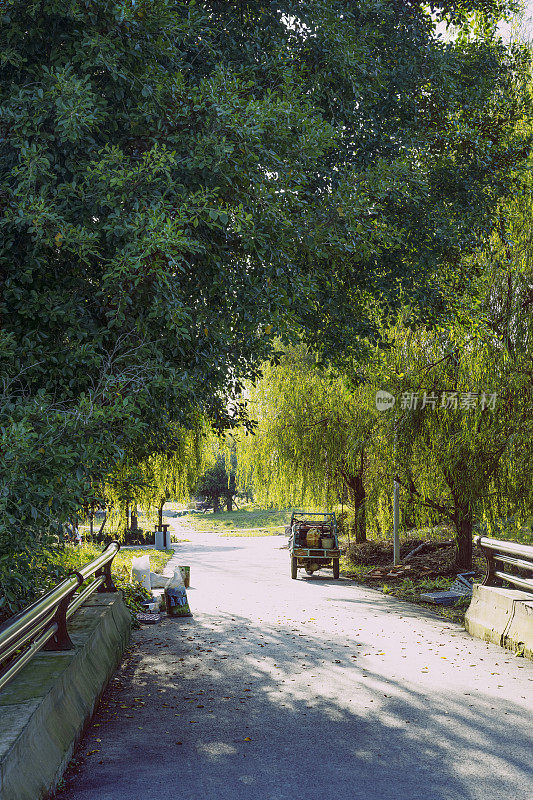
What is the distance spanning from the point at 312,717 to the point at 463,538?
36.4 feet

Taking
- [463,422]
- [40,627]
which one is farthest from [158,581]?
[40,627]

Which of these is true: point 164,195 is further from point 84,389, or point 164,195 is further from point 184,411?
point 184,411

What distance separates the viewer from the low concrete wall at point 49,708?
12.4 feet

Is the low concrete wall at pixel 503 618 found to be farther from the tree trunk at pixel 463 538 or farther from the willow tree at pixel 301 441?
the willow tree at pixel 301 441

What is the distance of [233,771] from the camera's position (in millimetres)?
4855

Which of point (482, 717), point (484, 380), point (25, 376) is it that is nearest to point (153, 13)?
point (25, 376)

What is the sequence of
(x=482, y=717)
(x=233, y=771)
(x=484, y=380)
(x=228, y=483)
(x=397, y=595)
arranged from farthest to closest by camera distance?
(x=228, y=483)
(x=397, y=595)
(x=484, y=380)
(x=482, y=717)
(x=233, y=771)

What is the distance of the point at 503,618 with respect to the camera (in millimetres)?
8742

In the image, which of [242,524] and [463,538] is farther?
[242,524]

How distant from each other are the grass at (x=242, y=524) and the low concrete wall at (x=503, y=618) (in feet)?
115

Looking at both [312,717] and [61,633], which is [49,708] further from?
[312,717]

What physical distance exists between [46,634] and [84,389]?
2.15 meters

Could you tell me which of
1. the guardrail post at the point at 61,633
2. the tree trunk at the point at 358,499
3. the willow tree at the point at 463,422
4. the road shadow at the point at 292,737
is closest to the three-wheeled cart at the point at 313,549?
the tree trunk at the point at 358,499

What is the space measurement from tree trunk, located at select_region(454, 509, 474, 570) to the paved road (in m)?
4.78
